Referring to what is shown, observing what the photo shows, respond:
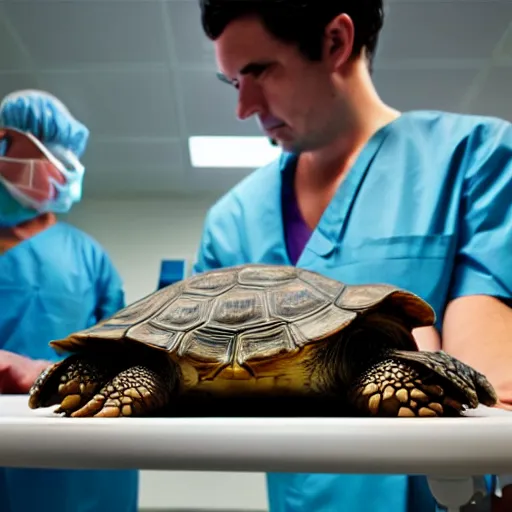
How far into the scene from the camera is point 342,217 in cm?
71

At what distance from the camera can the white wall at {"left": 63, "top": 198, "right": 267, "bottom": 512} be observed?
1193 mm

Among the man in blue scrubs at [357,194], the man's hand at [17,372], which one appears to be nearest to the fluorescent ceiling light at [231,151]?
the man in blue scrubs at [357,194]

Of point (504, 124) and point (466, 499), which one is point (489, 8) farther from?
point (466, 499)

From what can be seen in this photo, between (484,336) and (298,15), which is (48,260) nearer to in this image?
(298,15)

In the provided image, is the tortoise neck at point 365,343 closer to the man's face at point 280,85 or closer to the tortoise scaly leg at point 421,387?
the tortoise scaly leg at point 421,387

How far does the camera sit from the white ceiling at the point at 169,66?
37.0 inches

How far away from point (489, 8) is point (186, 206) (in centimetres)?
75

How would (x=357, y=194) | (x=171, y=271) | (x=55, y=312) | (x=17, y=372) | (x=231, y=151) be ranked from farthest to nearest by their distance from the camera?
(x=171, y=271)
(x=231, y=151)
(x=55, y=312)
(x=17, y=372)
(x=357, y=194)

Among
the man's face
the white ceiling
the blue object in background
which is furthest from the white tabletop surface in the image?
the blue object in background

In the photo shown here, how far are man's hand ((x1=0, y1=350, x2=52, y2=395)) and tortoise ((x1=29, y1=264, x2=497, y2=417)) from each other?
0.46 metres

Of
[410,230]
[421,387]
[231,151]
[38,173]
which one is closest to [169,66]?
[231,151]

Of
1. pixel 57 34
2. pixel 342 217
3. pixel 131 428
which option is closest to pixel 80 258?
pixel 57 34

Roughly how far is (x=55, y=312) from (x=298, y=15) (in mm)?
694

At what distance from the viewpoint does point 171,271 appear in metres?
1.26
